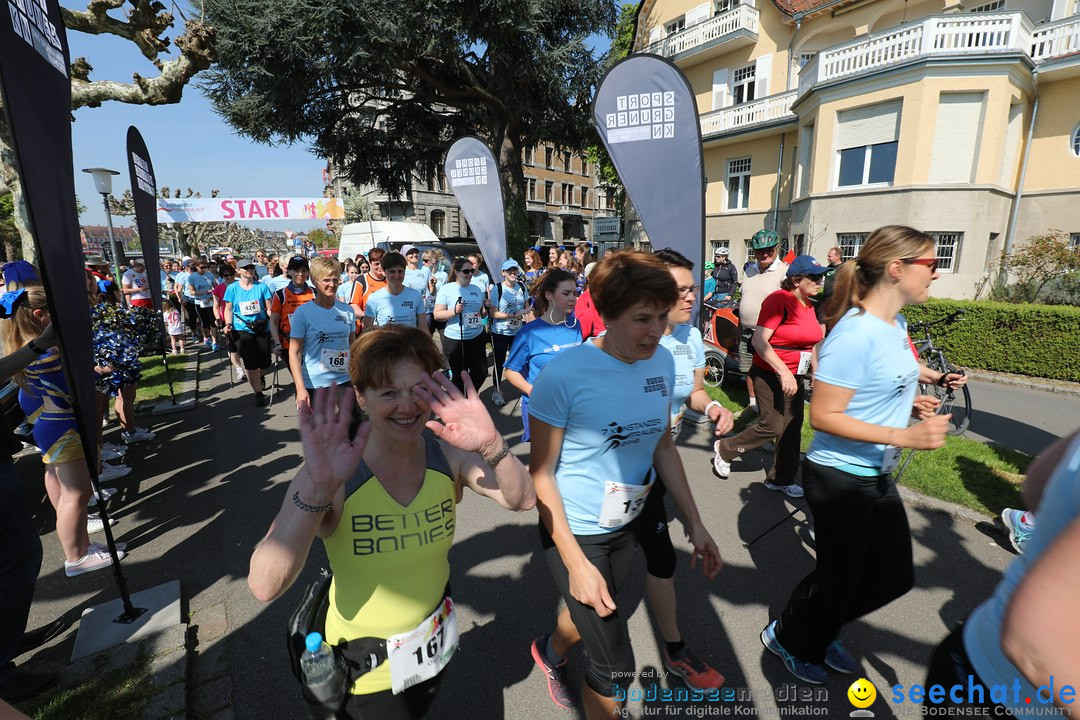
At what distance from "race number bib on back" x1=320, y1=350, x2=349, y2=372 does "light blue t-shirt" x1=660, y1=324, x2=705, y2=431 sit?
10.3ft

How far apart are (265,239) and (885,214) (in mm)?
60277

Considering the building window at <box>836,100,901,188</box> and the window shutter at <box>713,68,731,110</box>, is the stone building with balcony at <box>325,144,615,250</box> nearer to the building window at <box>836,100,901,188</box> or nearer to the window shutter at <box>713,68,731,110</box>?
the window shutter at <box>713,68,731,110</box>

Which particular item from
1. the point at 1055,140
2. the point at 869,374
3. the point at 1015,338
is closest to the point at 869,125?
the point at 1055,140

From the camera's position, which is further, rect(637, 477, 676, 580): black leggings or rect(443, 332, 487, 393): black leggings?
rect(443, 332, 487, 393): black leggings

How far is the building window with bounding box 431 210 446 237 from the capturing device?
44094mm

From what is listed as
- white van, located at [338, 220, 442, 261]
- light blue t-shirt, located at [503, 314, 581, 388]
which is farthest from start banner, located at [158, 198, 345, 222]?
light blue t-shirt, located at [503, 314, 581, 388]

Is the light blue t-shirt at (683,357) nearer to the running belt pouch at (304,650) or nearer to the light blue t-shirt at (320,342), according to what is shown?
the running belt pouch at (304,650)

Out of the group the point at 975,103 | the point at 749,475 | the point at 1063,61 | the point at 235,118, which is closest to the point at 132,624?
the point at 749,475

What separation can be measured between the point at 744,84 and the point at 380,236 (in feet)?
57.5

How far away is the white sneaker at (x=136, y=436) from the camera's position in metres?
6.05

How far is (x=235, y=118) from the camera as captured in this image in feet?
57.1

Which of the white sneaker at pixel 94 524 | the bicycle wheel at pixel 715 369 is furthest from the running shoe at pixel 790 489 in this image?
the white sneaker at pixel 94 524

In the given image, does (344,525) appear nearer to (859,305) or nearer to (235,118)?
(859,305)

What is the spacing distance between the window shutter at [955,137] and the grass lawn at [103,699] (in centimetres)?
1996
